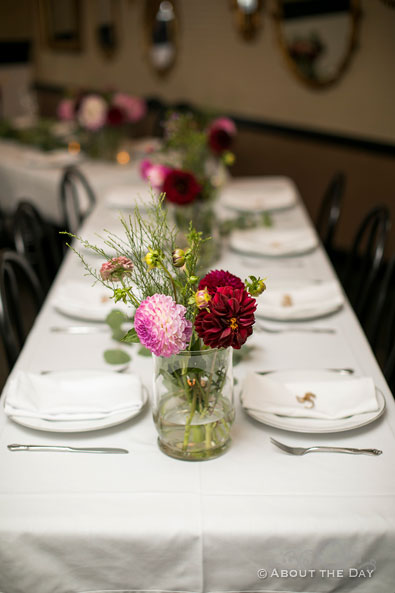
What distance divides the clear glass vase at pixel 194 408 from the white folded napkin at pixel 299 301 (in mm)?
604

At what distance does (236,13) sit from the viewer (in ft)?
16.3

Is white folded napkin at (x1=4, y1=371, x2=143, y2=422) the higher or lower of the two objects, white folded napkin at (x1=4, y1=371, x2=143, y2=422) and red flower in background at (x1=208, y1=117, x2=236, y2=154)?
the lower

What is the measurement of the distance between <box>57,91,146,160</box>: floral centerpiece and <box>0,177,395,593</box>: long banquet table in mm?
2956

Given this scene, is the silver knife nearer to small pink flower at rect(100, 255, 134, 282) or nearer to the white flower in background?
small pink flower at rect(100, 255, 134, 282)

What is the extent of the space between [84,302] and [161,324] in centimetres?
88

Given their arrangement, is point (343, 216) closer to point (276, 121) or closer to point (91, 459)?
point (276, 121)

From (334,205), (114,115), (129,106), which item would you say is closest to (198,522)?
(334,205)

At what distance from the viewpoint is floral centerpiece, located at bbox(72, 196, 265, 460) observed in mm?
974

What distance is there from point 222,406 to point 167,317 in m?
0.28

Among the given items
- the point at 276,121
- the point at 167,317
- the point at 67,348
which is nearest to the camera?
the point at 167,317

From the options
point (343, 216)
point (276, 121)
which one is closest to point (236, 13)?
point (276, 121)

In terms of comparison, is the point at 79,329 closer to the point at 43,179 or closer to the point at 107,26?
the point at 43,179

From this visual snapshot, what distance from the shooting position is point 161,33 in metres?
5.96

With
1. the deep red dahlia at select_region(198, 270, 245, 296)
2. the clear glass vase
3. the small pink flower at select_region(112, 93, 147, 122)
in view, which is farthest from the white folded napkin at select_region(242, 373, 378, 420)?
the small pink flower at select_region(112, 93, 147, 122)
